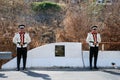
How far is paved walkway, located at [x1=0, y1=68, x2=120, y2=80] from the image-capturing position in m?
14.5

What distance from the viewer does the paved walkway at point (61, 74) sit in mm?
14547

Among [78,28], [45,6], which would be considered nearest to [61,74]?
[78,28]

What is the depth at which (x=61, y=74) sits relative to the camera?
1562 cm

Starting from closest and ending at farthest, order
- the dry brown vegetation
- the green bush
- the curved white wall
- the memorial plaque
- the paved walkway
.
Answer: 1. the paved walkway
2. the curved white wall
3. the memorial plaque
4. the dry brown vegetation
5. the green bush

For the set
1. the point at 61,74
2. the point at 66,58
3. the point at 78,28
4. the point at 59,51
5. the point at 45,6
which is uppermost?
the point at 45,6

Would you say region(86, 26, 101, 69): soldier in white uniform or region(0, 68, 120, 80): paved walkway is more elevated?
region(86, 26, 101, 69): soldier in white uniform

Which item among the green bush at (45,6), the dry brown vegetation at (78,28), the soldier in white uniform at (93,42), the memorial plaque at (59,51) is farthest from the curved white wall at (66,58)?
the green bush at (45,6)

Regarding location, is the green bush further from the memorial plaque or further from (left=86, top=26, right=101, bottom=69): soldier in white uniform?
(left=86, top=26, right=101, bottom=69): soldier in white uniform

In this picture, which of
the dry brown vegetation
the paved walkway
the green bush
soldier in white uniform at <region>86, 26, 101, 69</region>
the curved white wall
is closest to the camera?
the paved walkway

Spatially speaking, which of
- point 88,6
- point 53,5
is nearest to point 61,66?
point 88,6

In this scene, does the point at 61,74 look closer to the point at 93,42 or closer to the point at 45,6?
the point at 93,42

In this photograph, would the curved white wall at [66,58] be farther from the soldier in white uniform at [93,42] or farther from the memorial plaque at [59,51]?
the soldier in white uniform at [93,42]

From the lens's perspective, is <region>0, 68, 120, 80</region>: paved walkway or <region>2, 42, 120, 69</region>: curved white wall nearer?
<region>0, 68, 120, 80</region>: paved walkway

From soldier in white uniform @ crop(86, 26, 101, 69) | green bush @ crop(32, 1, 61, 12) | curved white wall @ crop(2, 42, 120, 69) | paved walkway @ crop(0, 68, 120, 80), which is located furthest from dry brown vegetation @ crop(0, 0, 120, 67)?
green bush @ crop(32, 1, 61, 12)
